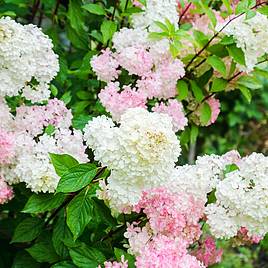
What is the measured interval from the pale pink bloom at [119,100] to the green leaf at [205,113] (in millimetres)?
445

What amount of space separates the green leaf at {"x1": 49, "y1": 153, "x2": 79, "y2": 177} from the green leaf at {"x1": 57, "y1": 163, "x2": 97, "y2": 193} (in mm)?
73

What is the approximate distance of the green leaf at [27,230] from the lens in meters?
1.75

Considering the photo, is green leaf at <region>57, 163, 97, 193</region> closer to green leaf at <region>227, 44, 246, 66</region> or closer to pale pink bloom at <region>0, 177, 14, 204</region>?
pale pink bloom at <region>0, 177, 14, 204</region>

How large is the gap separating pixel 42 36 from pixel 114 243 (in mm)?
632

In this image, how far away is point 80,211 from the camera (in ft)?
5.02

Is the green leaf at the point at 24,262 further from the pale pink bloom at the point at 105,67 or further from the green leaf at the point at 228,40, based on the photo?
the green leaf at the point at 228,40

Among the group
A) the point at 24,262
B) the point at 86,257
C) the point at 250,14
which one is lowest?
the point at 24,262

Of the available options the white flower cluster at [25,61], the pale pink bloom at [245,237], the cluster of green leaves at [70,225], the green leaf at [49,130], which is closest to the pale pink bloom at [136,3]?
the white flower cluster at [25,61]

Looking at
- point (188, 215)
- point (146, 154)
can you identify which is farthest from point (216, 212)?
point (146, 154)

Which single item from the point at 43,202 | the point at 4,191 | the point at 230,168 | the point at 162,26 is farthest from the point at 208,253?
the point at 162,26

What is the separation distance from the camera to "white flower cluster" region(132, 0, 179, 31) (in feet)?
6.66

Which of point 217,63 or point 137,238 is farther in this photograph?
point 217,63

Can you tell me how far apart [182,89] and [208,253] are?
570 millimetres

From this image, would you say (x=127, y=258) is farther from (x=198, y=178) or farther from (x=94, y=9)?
(x=94, y=9)
